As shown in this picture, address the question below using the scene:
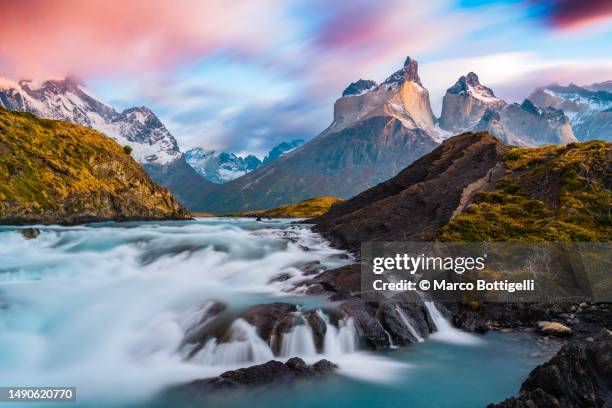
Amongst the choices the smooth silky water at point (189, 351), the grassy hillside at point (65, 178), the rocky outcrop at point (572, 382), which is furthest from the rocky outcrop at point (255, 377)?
the grassy hillside at point (65, 178)

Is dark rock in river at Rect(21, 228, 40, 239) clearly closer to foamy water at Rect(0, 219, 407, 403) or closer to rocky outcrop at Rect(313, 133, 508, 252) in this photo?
foamy water at Rect(0, 219, 407, 403)

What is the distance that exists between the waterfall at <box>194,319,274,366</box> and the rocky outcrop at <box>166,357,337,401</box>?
159cm

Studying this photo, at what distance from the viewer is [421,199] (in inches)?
1748

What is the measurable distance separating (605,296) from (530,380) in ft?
48.0

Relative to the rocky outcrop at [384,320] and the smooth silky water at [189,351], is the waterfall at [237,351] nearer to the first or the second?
the smooth silky water at [189,351]

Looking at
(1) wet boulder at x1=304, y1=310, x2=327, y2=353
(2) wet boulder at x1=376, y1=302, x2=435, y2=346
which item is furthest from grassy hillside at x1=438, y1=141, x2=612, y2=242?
(1) wet boulder at x1=304, y1=310, x2=327, y2=353

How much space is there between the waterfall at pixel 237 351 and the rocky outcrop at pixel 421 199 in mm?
19470

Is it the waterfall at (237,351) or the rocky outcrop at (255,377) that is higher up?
the waterfall at (237,351)

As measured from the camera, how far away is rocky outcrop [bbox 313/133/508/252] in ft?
131

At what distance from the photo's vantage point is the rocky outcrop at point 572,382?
12570 millimetres

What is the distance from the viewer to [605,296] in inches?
958

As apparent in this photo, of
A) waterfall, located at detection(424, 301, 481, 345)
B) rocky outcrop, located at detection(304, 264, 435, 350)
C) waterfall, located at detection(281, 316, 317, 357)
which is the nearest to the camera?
waterfall, located at detection(281, 316, 317, 357)

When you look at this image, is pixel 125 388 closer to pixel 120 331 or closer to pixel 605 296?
pixel 120 331

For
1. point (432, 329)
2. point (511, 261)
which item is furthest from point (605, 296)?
point (432, 329)
